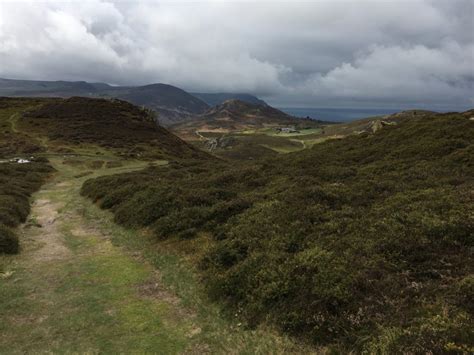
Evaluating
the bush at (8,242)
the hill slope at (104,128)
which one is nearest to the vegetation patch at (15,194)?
the bush at (8,242)

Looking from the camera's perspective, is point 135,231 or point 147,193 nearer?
point 135,231

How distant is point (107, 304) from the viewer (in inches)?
497

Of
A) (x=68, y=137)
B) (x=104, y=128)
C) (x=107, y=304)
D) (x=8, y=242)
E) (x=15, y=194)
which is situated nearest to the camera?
(x=107, y=304)

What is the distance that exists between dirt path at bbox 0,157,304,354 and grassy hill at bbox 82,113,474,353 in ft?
3.13

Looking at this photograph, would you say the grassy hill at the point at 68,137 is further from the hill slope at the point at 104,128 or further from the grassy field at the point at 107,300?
the grassy field at the point at 107,300

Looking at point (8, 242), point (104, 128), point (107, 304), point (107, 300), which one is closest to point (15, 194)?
point (8, 242)

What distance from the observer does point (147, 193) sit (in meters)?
25.6

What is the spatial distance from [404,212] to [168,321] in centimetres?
1107

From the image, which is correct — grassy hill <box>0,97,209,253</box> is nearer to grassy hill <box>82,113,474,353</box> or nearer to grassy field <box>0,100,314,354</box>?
grassy field <box>0,100,314,354</box>

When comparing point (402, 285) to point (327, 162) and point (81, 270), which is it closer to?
point (81, 270)

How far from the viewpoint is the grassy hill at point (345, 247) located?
9312 mm

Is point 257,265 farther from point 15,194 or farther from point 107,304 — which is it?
point 15,194

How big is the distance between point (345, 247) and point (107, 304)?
9.17 metres

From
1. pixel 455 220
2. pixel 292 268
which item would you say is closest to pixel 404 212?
pixel 455 220
